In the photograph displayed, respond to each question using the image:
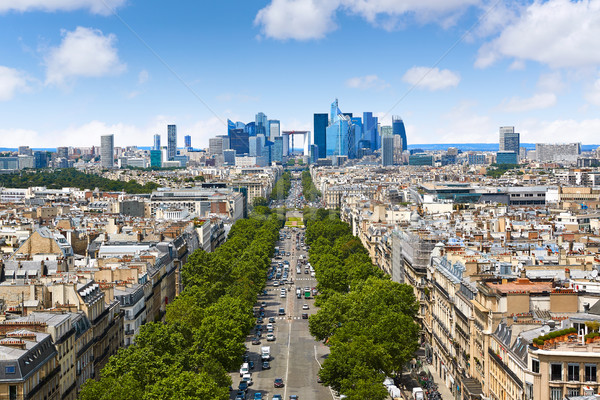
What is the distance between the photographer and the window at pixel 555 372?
141 feet

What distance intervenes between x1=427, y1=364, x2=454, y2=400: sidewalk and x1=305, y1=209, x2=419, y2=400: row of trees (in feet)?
9.52

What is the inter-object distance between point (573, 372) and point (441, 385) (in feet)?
81.3

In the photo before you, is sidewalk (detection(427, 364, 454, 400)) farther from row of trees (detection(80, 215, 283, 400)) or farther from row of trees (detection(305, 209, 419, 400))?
row of trees (detection(80, 215, 283, 400))

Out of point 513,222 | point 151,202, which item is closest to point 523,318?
point 513,222

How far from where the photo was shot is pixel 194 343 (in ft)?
215

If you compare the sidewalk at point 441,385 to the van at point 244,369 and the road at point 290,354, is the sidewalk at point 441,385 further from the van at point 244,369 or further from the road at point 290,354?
the van at point 244,369

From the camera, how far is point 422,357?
7631cm

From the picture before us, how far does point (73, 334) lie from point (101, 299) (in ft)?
26.4

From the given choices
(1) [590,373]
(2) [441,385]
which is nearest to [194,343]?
(2) [441,385]

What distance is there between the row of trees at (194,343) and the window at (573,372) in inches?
771

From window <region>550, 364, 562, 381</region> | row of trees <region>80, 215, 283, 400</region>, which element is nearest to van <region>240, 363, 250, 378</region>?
row of trees <region>80, 215, 283, 400</region>

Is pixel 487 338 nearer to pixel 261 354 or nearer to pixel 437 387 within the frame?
pixel 437 387

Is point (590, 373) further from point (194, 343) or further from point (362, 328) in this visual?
point (194, 343)

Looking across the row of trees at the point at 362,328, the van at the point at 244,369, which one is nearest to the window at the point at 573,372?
the row of trees at the point at 362,328
